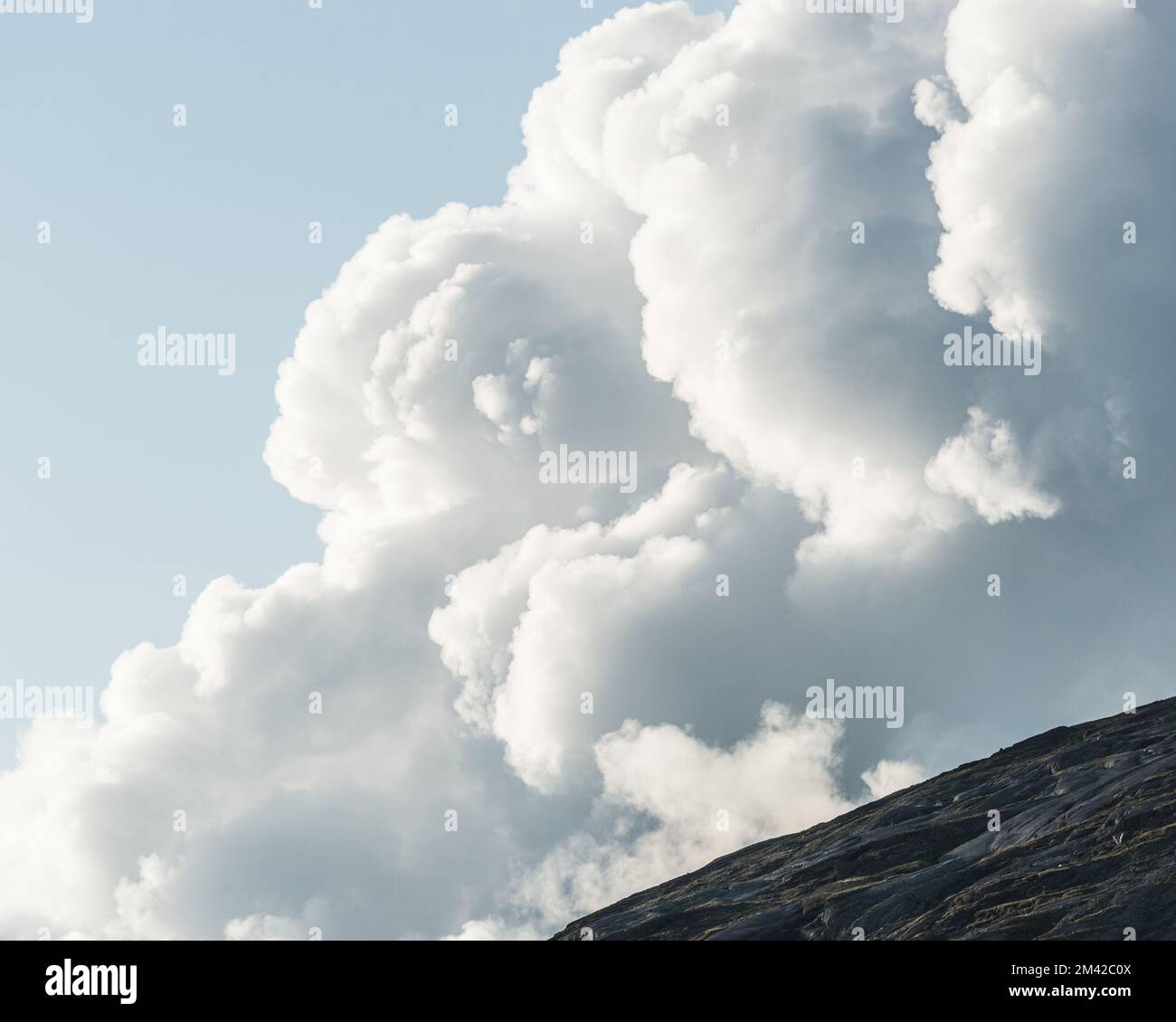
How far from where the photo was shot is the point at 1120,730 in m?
85.1

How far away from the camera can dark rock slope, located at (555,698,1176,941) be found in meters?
51.2

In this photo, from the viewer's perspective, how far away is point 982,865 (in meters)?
61.7

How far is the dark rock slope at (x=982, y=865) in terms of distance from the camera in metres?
51.2
